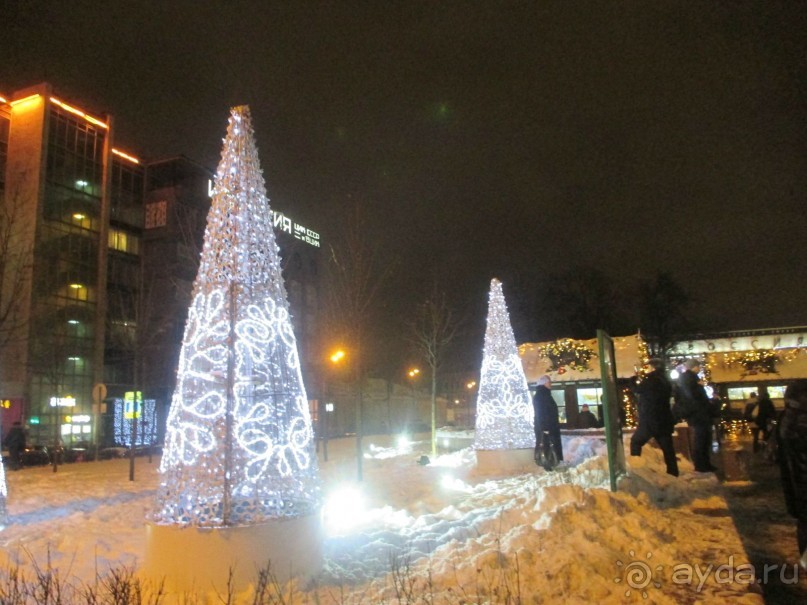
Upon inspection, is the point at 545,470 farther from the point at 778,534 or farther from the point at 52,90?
the point at 52,90

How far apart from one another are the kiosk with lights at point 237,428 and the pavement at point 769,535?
384 centimetres

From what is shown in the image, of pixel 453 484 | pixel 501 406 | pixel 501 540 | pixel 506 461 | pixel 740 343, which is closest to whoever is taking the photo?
pixel 501 540

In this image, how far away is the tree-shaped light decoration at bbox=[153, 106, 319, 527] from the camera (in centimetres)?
568

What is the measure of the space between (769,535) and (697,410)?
2856mm

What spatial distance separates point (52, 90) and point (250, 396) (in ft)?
126

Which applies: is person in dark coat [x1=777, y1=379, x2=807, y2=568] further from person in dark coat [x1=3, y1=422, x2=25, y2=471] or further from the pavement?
person in dark coat [x1=3, y1=422, x2=25, y2=471]

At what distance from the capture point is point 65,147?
3719 cm

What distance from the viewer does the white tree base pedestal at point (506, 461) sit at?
518 inches

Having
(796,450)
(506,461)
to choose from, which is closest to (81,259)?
(506,461)

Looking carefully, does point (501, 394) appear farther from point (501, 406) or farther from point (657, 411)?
point (657, 411)

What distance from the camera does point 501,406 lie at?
1407 centimetres

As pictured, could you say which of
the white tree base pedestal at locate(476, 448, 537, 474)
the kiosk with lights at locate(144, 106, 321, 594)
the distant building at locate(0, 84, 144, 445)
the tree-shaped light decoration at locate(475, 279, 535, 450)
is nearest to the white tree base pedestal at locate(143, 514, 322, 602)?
the kiosk with lights at locate(144, 106, 321, 594)

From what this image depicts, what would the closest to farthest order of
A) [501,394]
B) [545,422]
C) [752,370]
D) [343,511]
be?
[343,511] < [545,422] < [501,394] < [752,370]

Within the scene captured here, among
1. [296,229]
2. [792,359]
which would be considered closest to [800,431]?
[792,359]
